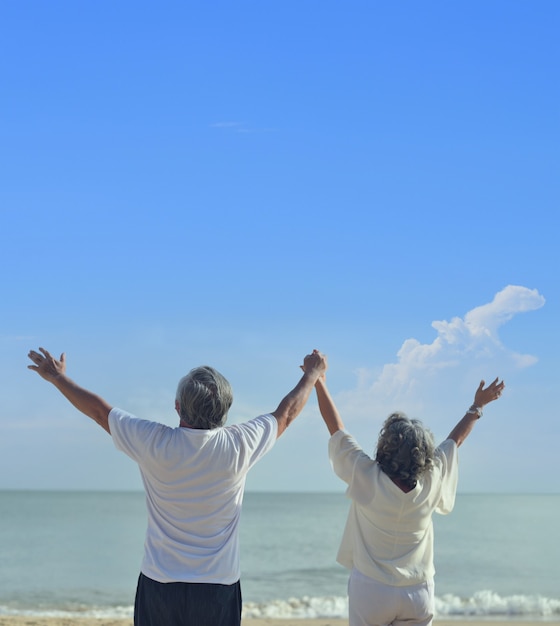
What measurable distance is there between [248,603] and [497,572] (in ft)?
24.3

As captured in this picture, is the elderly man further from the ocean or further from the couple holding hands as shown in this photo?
the ocean

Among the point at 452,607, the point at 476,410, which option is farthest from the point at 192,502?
the point at 452,607

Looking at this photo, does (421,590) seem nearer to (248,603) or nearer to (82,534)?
(248,603)

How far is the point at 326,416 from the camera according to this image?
12.4 feet

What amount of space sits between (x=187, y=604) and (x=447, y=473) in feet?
4.09

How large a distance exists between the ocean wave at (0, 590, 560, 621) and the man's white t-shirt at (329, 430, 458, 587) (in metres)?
8.53

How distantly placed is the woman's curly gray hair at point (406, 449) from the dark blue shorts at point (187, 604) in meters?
0.83

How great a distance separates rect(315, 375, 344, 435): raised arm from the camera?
12.3 feet

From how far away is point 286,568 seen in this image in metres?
18.5

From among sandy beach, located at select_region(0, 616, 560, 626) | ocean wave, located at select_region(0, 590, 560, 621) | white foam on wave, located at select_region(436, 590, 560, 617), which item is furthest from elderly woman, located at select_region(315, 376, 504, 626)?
white foam on wave, located at select_region(436, 590, 560, 617)

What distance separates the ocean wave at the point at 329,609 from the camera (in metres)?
12.0

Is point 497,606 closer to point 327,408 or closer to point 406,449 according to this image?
point 327,408

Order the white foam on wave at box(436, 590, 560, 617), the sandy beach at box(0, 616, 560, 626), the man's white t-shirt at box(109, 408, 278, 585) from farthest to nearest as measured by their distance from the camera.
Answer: the white foam on wave at box(436, 590, 560, 617) < the sandy beach at box(0, 616, 560, 626) < the man's white t-shirt at box(109, 408, 278, 585)

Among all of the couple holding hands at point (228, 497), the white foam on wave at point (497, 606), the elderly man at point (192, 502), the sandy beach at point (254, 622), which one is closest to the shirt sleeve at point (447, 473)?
the couple holding hands at point (228, 497)
